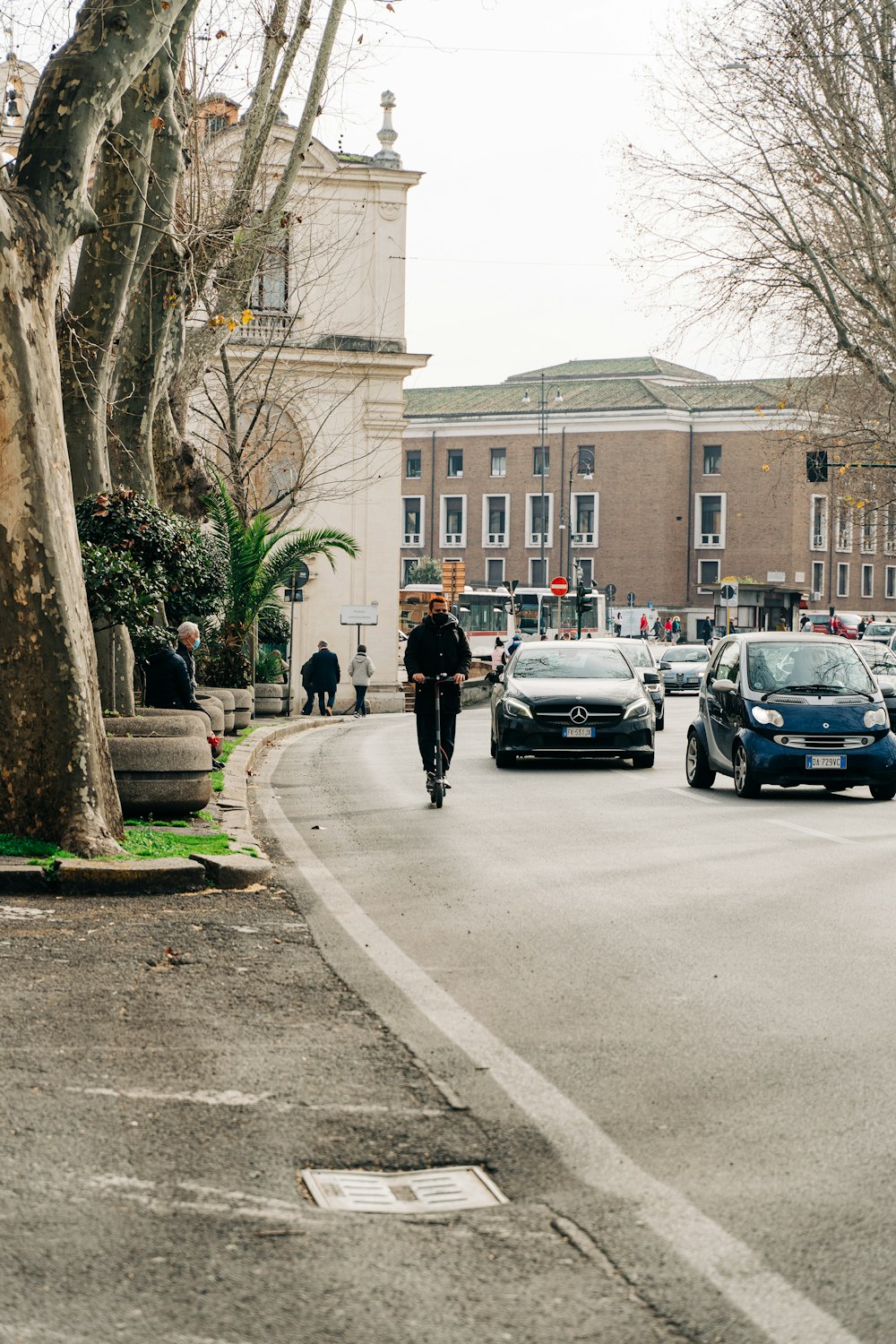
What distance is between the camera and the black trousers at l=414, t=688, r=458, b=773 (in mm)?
15453

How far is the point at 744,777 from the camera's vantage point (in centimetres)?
1662

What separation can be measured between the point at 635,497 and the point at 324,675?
67.4 m

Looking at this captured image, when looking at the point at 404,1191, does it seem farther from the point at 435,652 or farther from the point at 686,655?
the point at 686,655

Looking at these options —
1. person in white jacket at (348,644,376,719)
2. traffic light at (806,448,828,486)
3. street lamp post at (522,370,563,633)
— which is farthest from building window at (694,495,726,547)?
traffic light at (806,448,828,486)

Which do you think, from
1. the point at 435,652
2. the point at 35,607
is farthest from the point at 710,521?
the point at 35,607

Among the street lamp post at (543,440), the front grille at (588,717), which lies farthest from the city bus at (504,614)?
the front grille at (588,717)

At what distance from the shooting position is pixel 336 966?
740 centimetres

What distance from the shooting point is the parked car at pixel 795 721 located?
16516 mm

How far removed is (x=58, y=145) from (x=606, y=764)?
496 inches

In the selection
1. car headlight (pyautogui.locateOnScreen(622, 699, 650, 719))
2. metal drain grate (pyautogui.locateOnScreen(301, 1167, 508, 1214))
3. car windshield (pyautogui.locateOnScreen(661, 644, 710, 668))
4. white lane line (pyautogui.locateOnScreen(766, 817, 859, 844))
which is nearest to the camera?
metal drain grate (pyautogui.locateOnScreen(301, 1167, 508, 1214))

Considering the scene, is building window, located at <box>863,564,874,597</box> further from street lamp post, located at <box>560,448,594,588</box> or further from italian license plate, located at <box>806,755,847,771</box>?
italian license plate, located at <box>806,755,847,771</box>

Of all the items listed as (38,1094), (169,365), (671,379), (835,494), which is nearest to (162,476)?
(169,365)

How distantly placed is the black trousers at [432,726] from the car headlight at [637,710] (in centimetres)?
474

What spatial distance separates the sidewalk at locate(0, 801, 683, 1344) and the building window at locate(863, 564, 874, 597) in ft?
343
